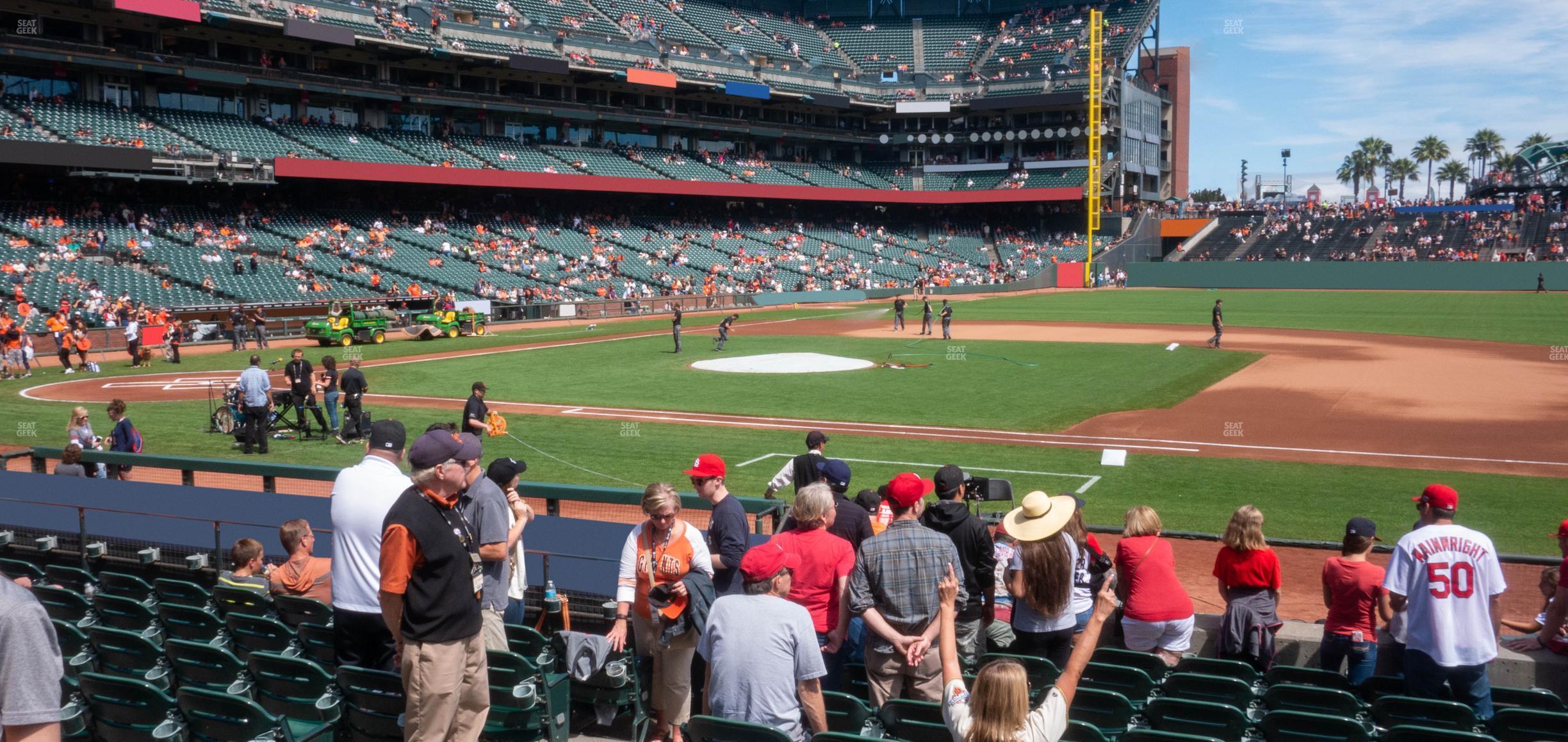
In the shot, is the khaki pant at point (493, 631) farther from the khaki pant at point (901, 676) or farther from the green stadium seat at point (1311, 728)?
the green stadium seat at point (1311, 728)

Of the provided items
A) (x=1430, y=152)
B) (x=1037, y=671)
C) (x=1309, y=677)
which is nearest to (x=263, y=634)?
(x=1037, y=671)

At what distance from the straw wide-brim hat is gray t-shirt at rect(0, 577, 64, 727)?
500cm

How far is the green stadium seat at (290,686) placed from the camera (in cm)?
646

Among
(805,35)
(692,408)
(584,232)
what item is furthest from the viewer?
(805,35)

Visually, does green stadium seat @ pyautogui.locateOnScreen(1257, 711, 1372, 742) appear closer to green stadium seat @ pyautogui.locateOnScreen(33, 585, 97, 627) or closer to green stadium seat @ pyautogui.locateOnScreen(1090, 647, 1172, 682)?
green stadium seat @ pyautogui.locateOnScreen(1090, 647, 1172, 682)

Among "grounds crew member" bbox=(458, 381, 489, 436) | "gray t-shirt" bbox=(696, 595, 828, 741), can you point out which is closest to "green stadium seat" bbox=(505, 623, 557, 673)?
"gray t-shirt" bbox=(696, 595, 828, 741)

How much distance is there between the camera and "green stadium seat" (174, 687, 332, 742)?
5.86 meters

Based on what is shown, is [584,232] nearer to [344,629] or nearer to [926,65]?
[926,65]

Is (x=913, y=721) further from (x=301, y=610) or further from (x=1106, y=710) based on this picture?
(x=301, y=610)

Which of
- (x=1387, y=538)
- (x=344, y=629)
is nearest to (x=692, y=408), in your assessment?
(x=1387, y=538)

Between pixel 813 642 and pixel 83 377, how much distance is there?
34631 mm

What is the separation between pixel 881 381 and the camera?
31.3 m

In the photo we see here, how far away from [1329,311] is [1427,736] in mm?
58987

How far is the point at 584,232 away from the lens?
7188cm
